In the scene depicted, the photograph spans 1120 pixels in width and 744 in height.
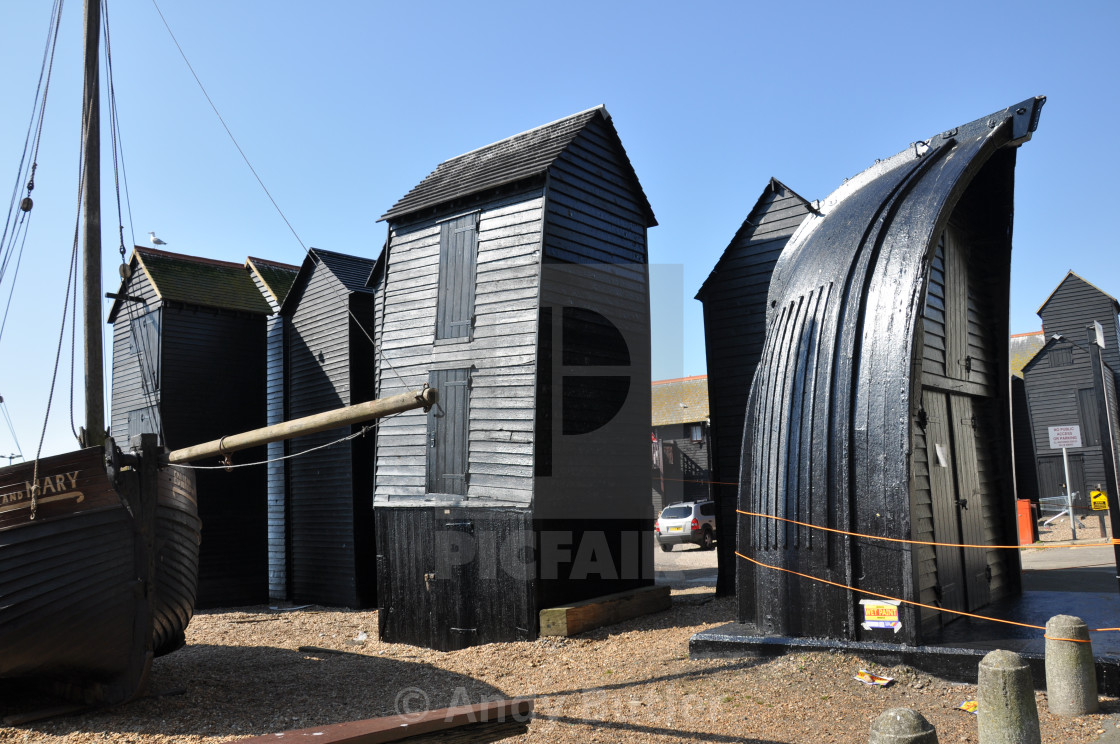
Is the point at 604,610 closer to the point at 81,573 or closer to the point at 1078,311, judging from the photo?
the point at 81,573

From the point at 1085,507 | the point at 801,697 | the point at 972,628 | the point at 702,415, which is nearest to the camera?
the point at 801,697

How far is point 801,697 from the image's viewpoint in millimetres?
6988

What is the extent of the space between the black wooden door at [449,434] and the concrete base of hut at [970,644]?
17.0ft

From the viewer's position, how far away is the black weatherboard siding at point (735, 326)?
13.3 m

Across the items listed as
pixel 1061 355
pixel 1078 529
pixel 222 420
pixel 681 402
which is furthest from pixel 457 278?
pixel 1061 355

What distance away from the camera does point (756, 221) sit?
45.2 ft

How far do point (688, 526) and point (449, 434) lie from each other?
1381 centimetres

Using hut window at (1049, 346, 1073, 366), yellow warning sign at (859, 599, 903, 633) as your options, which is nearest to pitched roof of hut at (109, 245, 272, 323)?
yellow warning sign at (859, 599, 903, 633)

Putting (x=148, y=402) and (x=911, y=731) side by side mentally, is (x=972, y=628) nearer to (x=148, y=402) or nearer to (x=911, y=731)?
(x=911, y=731)

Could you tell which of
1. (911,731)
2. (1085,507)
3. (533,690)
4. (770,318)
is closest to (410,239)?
(770,318)

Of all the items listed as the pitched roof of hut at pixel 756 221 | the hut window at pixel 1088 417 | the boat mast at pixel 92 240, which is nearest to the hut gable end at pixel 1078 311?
the hut window at pixel 1088 417

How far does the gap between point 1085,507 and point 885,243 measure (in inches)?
882

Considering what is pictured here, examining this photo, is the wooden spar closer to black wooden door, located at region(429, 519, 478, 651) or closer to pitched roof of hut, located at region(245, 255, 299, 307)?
black wooden door, located at region(429, 519, 478, 651)

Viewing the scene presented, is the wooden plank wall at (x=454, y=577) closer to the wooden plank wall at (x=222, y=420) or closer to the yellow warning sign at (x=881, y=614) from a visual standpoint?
the yellow warning sign at (x=881, y=614)
